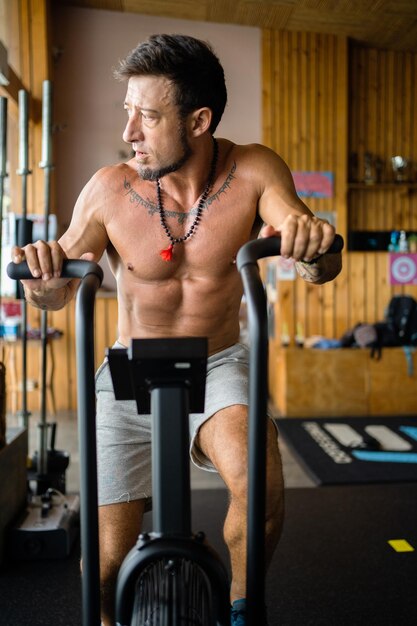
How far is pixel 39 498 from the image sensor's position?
2775 millimetres

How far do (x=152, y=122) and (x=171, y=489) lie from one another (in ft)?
3.08

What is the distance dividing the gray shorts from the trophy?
196 inches

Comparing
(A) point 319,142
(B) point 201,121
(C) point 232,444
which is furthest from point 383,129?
(C) point 232,444

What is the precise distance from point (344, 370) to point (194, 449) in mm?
3556

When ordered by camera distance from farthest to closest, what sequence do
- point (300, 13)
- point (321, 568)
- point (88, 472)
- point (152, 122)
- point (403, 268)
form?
point (403, 268), point (300, 13), point (321, 568), point (152, 122), point (88, 472)

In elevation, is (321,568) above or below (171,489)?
below

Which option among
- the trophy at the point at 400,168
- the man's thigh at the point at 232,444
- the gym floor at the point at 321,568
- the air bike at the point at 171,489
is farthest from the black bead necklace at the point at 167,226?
the trophy at the point at 400,168

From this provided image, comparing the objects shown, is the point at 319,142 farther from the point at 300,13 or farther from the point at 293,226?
the point at 293,226

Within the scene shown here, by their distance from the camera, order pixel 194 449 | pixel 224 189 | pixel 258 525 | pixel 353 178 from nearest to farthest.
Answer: pixel 258 525 < pixel 194 449 < pixel 224 189 < pixel 353 178

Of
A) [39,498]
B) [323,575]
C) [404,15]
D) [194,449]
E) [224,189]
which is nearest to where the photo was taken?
[194,449]

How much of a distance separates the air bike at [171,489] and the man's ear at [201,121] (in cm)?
65

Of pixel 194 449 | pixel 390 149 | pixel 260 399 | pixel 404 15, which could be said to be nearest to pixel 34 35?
pixel 404 15

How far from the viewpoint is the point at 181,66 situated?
60.6 inches

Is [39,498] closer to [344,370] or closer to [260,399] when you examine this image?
[260,399]
